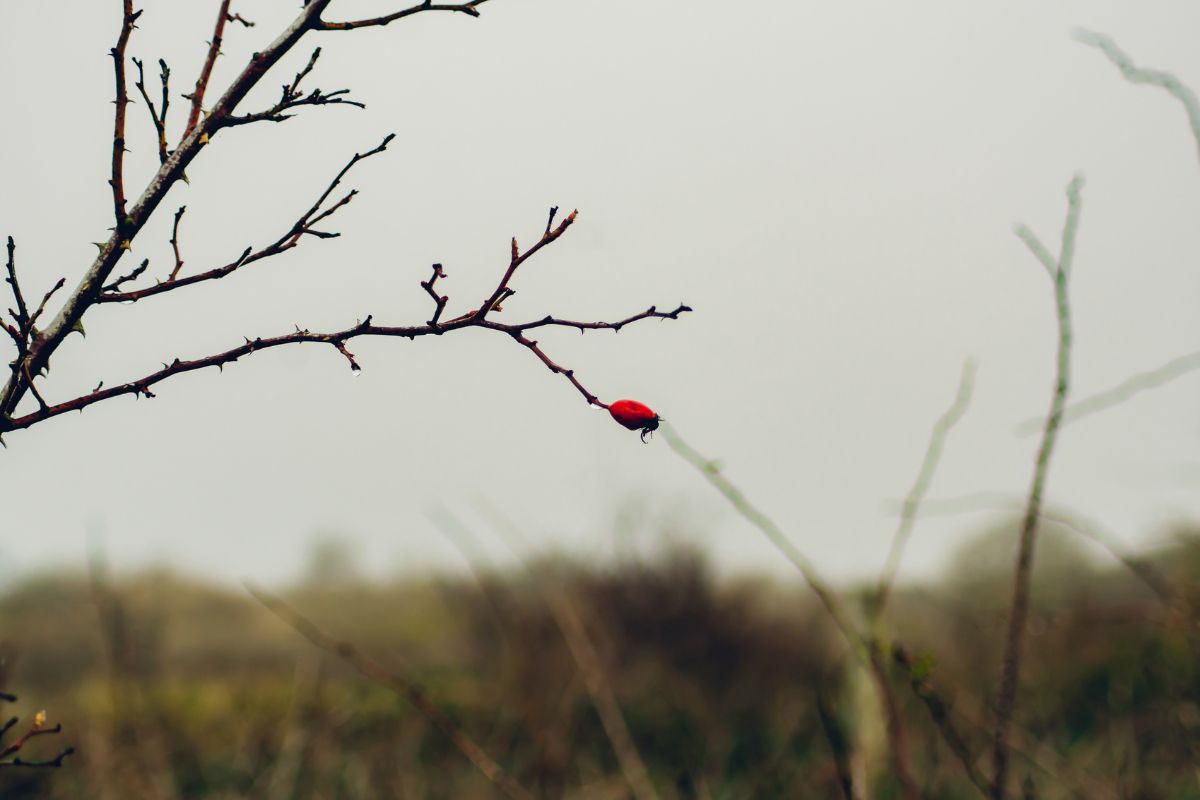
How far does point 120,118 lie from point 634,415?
0.56 metres

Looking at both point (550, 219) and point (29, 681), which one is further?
point (29, 681)

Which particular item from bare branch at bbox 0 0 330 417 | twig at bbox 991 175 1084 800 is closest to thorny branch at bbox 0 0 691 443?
bare branch at bbox 0 0 330 417

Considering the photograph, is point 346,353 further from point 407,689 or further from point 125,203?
point 407,689

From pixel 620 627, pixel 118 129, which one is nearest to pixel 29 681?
pixel 620 627

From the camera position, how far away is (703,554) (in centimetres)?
561

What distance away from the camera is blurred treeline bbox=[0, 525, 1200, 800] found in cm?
237

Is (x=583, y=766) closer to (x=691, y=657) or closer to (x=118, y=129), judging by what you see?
(x=691, y=657)

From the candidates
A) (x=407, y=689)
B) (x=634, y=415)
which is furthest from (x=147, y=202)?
(x=407, y=689)

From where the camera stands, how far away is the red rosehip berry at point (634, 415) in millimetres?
866

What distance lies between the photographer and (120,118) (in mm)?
796

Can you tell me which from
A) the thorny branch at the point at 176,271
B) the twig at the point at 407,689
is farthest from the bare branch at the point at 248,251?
the twig at the point at 407,689

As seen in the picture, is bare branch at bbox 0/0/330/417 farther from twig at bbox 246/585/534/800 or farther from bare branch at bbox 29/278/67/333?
twig at bbox 246/585/534/800

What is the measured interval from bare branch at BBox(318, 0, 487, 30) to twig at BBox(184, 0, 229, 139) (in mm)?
149

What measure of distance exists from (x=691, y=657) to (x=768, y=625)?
74 centimetres
